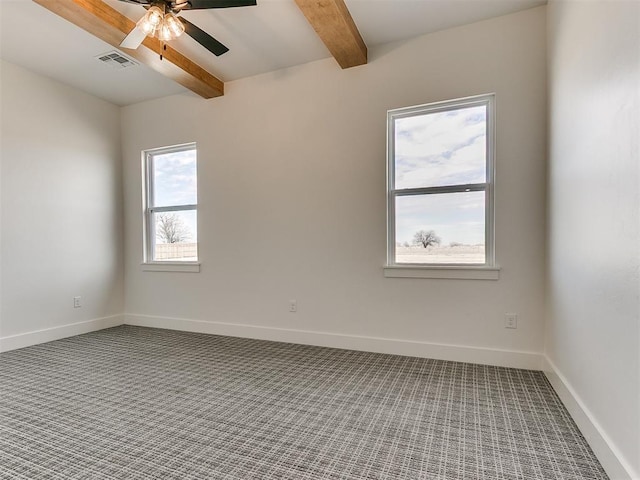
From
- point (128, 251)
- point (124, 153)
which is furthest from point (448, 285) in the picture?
point (124, 153)

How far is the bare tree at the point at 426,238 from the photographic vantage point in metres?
3.13


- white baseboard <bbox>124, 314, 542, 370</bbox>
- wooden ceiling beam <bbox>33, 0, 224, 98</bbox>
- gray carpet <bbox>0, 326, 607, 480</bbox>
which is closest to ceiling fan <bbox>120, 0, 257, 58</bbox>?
wooden ceiling beam <bbox>33, 0, 224, 98</bbox>

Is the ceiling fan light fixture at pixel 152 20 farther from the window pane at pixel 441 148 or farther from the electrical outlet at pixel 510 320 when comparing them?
the electrical outlet at pixel 510 320

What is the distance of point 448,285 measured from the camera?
3004 mm

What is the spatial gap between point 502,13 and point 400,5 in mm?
869

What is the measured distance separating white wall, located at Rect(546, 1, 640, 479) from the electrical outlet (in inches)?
14.5

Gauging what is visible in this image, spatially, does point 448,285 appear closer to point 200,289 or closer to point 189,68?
point 200,289

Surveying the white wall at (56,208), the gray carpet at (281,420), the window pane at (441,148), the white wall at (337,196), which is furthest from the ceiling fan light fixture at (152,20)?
the gray carpet at (281,420)

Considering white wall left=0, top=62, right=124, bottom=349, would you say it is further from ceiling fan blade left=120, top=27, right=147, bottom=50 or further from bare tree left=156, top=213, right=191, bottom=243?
ceiling fan blade left=120, top=27, right=147, bottom=50

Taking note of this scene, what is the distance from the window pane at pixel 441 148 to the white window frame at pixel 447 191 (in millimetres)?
38

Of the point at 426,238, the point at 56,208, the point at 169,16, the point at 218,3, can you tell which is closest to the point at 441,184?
the point at 426,238

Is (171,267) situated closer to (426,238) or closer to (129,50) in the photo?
(129,50)

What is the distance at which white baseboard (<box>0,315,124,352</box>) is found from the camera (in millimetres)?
3482

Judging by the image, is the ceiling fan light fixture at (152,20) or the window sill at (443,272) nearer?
the ceiling fan light fixture at (152,20)
